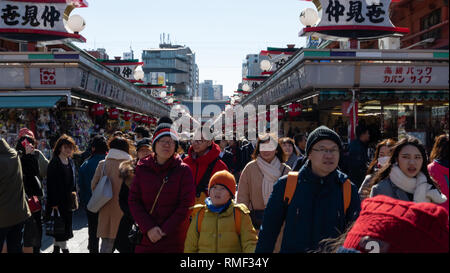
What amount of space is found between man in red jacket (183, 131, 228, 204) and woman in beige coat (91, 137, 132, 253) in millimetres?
916

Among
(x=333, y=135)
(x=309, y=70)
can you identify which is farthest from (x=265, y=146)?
(x=309, y=70)

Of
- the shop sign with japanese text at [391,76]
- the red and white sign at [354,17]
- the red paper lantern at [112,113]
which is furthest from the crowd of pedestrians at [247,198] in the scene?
the red paper lantern at [112,113]

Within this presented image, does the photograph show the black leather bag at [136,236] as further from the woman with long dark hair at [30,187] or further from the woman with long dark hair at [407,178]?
the woman with long dark hair at [407,178]

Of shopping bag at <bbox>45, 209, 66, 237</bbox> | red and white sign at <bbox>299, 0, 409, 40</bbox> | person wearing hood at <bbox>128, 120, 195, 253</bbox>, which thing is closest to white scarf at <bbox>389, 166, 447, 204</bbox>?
person wearing hood at <bbox>128, 120, 195, 253</bbox>

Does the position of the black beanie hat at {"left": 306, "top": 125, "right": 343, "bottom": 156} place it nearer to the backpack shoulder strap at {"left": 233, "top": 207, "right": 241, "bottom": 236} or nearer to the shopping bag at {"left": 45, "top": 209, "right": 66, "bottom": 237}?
the backpack shoulder strap at {"left": 233, "top": 207, "right": 241, "bottom": 236}

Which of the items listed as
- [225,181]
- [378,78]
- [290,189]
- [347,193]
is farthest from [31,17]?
[347,193]

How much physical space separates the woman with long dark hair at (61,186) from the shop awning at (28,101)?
5.15 metres

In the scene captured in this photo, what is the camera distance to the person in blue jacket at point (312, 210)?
292cm

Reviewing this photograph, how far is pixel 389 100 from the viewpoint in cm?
1352

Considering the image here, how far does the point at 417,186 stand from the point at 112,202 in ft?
12.0

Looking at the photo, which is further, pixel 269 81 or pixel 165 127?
pixel 269 81

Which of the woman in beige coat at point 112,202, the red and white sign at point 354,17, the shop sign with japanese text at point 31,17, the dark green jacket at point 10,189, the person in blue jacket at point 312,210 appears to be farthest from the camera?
the red and white sign at point 354,17
